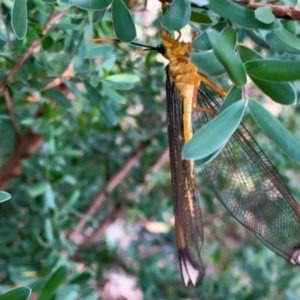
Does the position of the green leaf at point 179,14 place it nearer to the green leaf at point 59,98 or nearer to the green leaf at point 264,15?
the green leaf at point 264,15

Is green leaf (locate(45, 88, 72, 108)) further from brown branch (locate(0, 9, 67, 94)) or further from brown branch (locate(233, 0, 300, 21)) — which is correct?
brown branch (locate(233, 0, 300, 21))

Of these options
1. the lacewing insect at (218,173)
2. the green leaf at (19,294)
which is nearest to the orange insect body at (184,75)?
the lacewing insect at (218,173)

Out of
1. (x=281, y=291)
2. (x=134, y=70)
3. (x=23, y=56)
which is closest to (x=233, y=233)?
(x=281, y=291)

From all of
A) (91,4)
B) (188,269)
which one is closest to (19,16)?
(91,4)

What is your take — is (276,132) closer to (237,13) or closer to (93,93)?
(237,13)

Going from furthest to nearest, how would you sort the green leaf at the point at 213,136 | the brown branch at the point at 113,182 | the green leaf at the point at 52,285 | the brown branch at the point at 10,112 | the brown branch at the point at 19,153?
the brown branch at the point at 113,182, the brown branch at the point at 19,153, the brown branch at the point at 10,112, the green leaf at the point at 52,285, the green leaf at the point at 213,136

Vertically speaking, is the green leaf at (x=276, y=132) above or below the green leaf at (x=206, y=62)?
below

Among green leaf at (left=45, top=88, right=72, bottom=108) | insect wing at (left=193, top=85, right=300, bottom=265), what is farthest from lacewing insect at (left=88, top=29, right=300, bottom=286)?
green leaf at (left=45, top=88, right=72, bottom=108)
